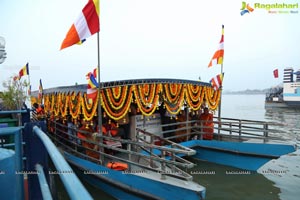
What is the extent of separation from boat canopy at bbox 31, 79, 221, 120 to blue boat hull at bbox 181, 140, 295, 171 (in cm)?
143

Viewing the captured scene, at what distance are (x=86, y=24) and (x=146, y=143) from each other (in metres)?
3.50

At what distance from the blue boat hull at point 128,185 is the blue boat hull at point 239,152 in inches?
128

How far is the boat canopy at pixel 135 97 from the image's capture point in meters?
6.24

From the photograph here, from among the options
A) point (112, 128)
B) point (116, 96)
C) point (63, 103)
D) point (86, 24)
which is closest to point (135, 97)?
point (116, 96)

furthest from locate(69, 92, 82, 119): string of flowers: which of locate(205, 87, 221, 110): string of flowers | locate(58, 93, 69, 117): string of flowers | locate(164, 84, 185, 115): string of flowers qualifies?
locate(205, 87, 221, 110): string of flowers

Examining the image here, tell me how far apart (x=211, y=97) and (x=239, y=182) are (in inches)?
123

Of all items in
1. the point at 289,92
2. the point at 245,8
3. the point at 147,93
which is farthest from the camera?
the point at 289,92

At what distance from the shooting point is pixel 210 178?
290 inches

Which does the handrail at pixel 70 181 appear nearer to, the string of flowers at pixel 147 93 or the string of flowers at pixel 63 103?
the string of flowers at pixel 147 93

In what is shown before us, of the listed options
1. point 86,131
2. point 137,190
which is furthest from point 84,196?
point 86,131

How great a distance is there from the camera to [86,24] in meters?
5.51

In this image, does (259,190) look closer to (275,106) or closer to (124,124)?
(124,124)

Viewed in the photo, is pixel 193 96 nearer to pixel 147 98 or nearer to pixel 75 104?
pixel 147 98

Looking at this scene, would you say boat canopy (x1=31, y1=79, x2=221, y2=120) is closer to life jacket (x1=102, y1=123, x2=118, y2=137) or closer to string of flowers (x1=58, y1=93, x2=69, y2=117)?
string of flowers (x1=58, y1=93, x2=69, y2=117)
